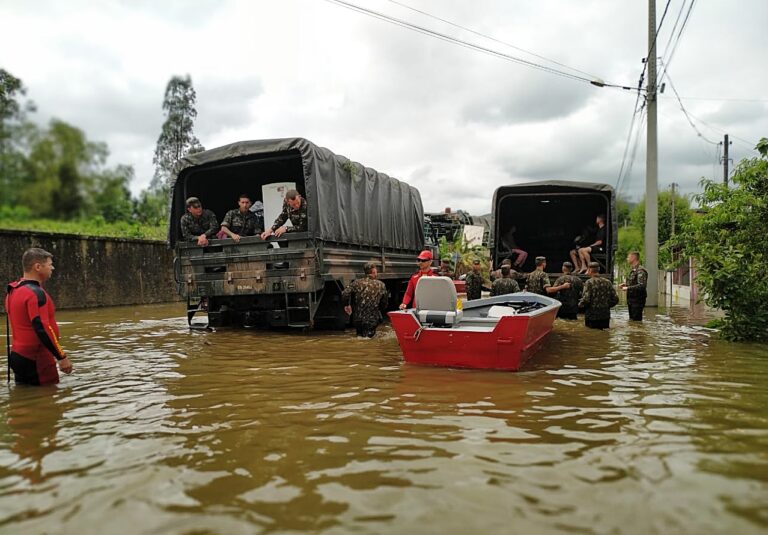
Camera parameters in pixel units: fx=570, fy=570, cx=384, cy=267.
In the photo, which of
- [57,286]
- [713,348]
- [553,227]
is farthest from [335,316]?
[57,286]

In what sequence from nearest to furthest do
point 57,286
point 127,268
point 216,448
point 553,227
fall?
point 216,448 → point 553,227 → point 57,286 → point 127,268

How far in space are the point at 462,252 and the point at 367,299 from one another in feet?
53.3

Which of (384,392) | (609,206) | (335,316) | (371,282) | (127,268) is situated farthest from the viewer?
(127,268)

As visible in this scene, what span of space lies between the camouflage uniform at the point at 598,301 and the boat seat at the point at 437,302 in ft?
12.8

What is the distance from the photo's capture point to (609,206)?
11742 mm

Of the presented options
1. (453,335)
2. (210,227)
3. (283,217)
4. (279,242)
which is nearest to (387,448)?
(453,335)

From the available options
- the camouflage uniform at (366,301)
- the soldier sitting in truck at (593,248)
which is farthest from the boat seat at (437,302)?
the soldier sitting in truck at (593,248)

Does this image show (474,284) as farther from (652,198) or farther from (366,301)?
(652,198)

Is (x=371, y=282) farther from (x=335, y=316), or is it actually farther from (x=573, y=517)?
(x=573, y=517)

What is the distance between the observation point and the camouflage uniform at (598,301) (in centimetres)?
1005

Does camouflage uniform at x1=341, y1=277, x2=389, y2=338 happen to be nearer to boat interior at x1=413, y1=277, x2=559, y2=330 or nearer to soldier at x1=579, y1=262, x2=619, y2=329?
boat interior at x1=413, y1=277, x2=559, y2=330

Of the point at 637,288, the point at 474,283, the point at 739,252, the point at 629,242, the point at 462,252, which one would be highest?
the point at 629,242

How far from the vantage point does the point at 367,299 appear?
8.95 m

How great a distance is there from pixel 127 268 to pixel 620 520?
17.8 meters
